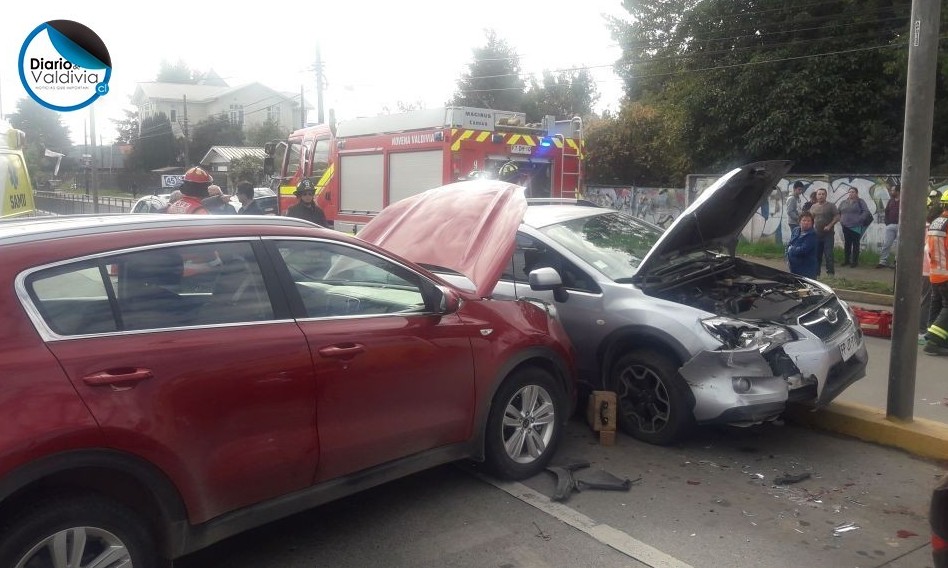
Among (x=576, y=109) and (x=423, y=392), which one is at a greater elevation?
(x=576, y=109)

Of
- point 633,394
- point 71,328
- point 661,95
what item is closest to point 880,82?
point 661,95

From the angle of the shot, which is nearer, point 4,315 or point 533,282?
point 4,315

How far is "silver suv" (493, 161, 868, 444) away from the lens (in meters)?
4.96

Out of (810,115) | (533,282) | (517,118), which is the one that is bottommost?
(533,282)

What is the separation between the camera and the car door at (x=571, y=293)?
18.6 feet

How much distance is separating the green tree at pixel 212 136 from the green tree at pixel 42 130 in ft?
50.6

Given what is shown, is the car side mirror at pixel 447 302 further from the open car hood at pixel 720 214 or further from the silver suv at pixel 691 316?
the open car hood at pixel 720 214

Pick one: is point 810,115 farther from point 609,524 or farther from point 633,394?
point 609,524

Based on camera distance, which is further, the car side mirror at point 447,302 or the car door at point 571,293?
the car door at point 571,293

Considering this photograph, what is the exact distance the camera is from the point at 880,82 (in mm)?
20562

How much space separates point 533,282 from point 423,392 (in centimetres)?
152

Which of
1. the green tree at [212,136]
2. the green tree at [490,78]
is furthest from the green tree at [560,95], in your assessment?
the green tree at [212,136]

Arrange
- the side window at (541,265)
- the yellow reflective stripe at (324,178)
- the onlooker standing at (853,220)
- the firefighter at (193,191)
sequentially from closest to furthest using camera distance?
1. the side window at (541,265)
2. the firefighter at (193,191)
3. the yellow reflective stripe at (324,178)
4. the onlooker standing at (853,220)

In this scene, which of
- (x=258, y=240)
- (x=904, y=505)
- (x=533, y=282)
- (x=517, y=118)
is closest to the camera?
(x=258, y=240)
